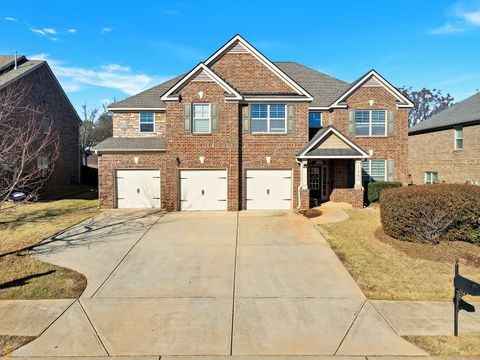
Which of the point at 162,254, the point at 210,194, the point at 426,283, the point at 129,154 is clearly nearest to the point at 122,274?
the point at 162,254

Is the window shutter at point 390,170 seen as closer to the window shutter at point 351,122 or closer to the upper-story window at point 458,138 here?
the window shutter at point 351,122

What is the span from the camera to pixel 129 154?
16.6 meters

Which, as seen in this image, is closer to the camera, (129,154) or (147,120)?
(129,154)

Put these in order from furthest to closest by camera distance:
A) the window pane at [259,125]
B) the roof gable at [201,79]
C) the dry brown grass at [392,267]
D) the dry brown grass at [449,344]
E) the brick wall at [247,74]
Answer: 1. the brick wall at [247,74]
2. the window pane at [259,125]
3. the roof gable at [201,79]
4. the dry brown grass at [392,267]
5. the dry brown grass at [449,344]

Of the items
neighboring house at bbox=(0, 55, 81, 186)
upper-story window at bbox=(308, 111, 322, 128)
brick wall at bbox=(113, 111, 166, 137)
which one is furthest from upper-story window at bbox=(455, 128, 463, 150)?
neighboring house at bbox=(0, 55, 81, 186)

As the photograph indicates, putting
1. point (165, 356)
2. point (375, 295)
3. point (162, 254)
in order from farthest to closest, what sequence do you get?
point (162, 254)
point (375, 295)
point (165, 356)

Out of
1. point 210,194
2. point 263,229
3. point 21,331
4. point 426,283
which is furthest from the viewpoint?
point 210,194

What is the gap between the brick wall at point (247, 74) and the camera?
54.2ft

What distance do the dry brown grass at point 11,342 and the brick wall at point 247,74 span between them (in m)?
14.0

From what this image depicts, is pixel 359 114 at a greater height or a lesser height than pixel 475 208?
greater

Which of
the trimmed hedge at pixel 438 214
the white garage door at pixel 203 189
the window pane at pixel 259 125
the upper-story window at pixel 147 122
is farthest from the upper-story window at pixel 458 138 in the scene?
the upper-story window at pixel 147 122

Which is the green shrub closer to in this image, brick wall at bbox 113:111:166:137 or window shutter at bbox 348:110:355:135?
window shutter at bbox 348:110:355:135

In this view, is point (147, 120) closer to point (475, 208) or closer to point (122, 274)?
point (122, 274)

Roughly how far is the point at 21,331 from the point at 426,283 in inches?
326
